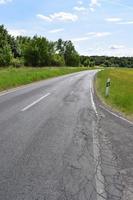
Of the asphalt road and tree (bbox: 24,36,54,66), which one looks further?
tree (bbox: 24,36,54,66)

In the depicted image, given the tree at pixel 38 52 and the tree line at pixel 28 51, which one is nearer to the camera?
the tree line at pixel 28 51

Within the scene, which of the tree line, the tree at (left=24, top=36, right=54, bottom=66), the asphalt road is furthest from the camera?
the tree at (left=24, top=36, right=54, bottom=66)

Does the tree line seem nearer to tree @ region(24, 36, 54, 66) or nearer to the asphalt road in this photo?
tree @ region(24, 36, 54, 66)

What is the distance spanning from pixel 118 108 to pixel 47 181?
10.8 metres

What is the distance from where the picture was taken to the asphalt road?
4973 millimetres

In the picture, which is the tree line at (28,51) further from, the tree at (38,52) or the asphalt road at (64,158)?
the asphalt road at (64,158)

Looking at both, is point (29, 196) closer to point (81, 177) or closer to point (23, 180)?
point (23, 180)

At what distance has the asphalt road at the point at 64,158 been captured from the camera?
497cm

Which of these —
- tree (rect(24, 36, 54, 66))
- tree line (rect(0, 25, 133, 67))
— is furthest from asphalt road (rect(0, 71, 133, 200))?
tree (rect(24, 36, 54, 66))

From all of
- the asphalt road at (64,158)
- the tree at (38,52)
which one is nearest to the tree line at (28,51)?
the tree at (38,52)

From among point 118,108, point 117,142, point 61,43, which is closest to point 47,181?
point 117,142

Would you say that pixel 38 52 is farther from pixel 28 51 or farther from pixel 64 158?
pixel 64 158

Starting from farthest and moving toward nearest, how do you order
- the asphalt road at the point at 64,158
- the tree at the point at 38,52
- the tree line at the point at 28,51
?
the tree at the point at 38,52 → the tree line at the point at 28,51 → the asphalt road at the point at 64,158

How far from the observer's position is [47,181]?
17.4 ft
